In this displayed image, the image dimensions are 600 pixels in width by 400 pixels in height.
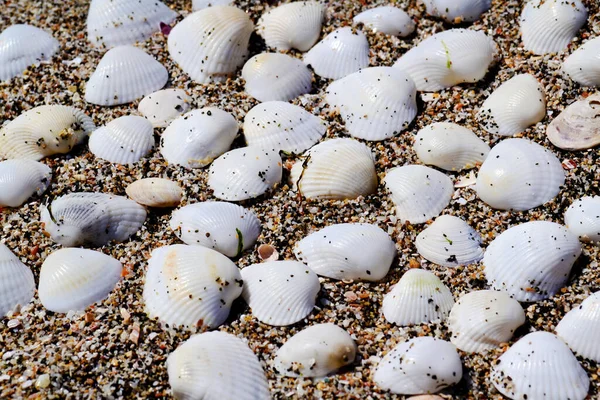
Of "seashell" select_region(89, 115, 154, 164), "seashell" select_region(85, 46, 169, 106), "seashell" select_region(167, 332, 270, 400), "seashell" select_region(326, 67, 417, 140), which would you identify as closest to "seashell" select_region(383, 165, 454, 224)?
"seashell" select_region(326, 67, 417, 140)

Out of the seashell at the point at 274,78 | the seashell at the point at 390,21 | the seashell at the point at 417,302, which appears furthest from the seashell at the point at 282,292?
the seashell at the point at 390,21

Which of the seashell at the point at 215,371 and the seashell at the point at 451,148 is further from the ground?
the seashell at the point at 451,148

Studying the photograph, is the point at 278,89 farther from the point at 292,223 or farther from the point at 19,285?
the point at 19,285

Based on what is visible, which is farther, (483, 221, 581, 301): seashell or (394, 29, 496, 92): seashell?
(394, 29, 496, 92): seashell

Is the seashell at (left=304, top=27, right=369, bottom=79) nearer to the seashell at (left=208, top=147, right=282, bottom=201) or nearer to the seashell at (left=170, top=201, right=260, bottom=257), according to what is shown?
the seashell at (left=208, top=147, right=282, bottom=201)

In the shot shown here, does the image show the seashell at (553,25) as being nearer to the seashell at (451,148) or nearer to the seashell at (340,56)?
the seashell at (451,148)

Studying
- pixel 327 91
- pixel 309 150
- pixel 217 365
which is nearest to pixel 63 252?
pixel 217 365

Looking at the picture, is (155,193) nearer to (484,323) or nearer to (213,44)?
(213,44)
